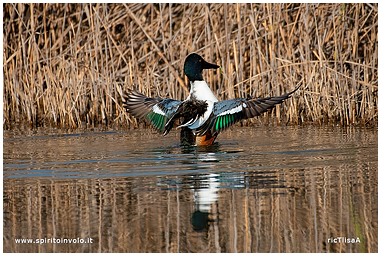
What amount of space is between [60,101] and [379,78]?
15.6 ft

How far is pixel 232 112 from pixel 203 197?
A: 7.91 feet

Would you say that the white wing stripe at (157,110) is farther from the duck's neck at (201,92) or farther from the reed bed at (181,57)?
the reed bed at (181,57)

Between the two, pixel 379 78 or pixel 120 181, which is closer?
pixel 120 181

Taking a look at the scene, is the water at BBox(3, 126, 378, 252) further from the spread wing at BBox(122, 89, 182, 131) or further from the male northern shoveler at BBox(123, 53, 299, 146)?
the spread wing at BBox(122, 89, 182, 131)

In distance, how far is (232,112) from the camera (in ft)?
20.2

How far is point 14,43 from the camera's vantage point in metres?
9.48

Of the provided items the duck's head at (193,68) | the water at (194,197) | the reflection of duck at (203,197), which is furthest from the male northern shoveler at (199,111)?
the reflection of duck at (203,197)

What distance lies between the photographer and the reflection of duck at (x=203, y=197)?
131 inches

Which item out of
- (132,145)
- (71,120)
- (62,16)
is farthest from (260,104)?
(62,16)

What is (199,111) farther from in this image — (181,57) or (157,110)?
(181,57)

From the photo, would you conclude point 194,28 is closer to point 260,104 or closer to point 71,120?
point 71,120

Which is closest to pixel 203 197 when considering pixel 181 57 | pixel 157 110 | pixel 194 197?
pixel 194 197

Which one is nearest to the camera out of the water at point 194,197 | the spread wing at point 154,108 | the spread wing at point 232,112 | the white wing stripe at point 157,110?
the water at point 194,197

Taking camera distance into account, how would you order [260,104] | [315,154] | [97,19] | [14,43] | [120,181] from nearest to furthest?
[120,181] < [315,154] < [260,104] < [97,19] < [14,43]
